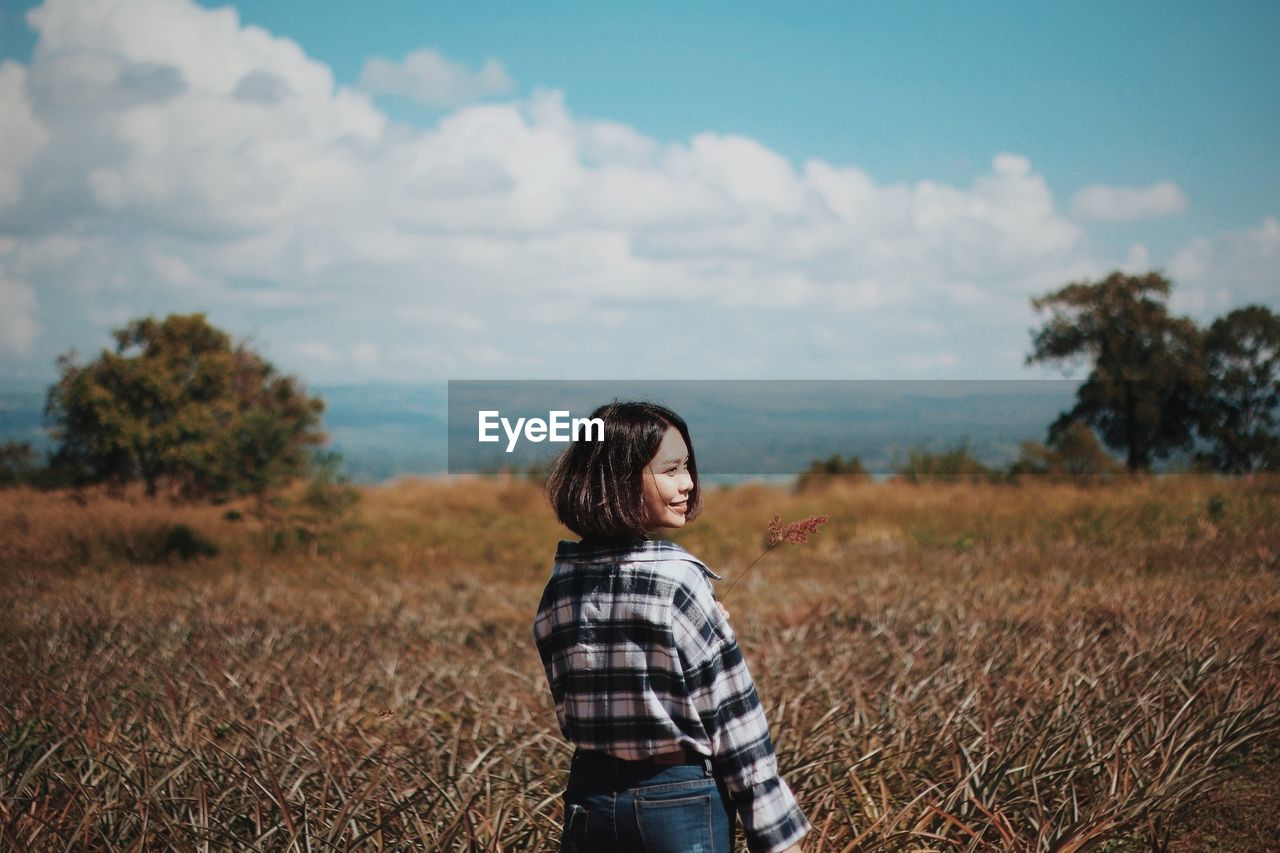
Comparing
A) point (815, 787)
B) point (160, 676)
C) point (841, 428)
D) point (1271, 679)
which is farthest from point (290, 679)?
point (841, 428)

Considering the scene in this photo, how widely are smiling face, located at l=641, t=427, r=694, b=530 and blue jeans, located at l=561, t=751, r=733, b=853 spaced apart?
0.42 meters

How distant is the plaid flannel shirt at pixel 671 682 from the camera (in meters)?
1.73

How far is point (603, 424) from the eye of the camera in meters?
1.91

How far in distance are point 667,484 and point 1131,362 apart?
2362 cm

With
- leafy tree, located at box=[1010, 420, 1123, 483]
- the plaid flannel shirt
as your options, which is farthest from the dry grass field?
leafy tree, located at box=[1010, 420, 1123, 483]

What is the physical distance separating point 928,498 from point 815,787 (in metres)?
12.6

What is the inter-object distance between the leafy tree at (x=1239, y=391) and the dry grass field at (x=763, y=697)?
9674mm
